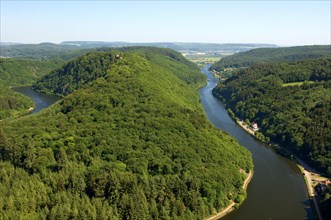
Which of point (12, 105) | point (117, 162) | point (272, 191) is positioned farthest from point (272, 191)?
point (12, 105)

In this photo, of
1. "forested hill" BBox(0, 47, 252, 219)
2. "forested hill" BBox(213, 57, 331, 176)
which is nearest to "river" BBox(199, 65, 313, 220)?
"forested hill" BBox(0, 47, 252, 219)

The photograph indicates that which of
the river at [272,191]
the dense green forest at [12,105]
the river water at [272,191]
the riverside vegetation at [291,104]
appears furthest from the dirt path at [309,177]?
the dense green forest at [12,105]

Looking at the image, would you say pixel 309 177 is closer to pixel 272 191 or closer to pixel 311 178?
pixel 311 178

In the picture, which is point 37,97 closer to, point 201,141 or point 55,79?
point 55,79

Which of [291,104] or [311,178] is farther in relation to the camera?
[291,104]

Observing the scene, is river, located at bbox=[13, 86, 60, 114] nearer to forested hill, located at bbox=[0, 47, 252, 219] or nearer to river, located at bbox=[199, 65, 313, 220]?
forested hill, located at bbox=[0, 47, 252, 219]

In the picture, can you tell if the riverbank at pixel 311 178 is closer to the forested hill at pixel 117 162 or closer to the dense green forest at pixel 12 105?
the forested hill at pixel 117 162

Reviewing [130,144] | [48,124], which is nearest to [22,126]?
[48,124]
